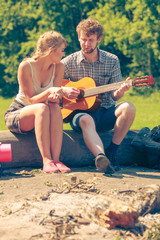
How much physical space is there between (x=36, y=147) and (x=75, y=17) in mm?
15488

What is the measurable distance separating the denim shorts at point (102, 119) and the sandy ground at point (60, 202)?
0.58m

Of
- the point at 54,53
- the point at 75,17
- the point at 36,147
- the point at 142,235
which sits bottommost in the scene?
the point at 142,235

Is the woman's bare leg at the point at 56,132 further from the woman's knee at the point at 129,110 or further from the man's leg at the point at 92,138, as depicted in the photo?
the woman's knee at the point at 129,110

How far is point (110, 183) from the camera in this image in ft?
14.3

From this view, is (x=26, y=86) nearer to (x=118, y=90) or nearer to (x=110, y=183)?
(x=118, y=90)

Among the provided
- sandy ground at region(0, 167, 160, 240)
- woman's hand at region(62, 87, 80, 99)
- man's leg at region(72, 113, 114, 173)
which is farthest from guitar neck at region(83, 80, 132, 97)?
sandy ground at region(0, 167, 160, 240)

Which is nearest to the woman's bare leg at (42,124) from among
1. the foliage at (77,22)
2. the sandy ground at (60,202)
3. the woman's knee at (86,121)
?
the sandy ground at (60,202)

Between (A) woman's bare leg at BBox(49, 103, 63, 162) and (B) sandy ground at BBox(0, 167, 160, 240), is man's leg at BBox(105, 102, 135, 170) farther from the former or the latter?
(A) woman's bare leg at BBox(49, 103, 63, 162)

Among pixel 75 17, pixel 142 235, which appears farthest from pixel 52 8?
pixel 142 235

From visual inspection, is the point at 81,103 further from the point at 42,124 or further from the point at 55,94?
the point at 42,124

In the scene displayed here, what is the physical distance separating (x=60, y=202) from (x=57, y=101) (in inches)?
60.5

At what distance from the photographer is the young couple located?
4801mm

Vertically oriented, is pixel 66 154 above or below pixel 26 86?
below

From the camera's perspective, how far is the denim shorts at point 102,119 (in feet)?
16.8
